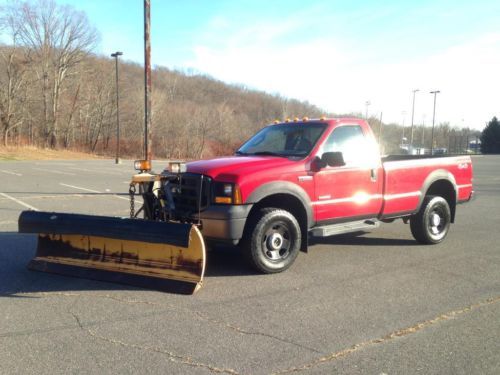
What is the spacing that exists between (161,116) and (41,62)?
61.0 feet

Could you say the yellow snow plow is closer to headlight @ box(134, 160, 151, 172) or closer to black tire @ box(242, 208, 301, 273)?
black tire @ box(242, 208, 301, 273)

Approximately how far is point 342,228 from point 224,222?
1.83m

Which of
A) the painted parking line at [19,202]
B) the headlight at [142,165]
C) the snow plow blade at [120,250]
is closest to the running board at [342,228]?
the snow plow blade at [120,250]

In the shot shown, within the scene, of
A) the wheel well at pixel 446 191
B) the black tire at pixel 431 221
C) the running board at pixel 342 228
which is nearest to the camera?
the running board at pixel 342 228

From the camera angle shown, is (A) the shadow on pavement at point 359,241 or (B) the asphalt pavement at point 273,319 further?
(A) the shadow on pavement at point 359,241

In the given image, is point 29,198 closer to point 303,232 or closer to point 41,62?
point 303,232

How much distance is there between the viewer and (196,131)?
70.8 meters

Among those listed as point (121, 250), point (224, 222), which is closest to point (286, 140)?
point (224, 222)

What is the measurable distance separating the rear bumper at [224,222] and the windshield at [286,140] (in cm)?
132

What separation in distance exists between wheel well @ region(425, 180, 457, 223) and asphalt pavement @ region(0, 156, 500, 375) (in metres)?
1.37

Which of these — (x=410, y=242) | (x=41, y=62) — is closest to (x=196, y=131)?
(x=41, y=62)

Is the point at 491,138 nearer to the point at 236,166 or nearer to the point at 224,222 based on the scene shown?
the point at 236,166

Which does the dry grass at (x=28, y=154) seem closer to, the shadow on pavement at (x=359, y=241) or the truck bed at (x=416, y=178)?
the shadow on pavement at (x=359, y=241)

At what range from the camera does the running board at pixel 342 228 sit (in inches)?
232
